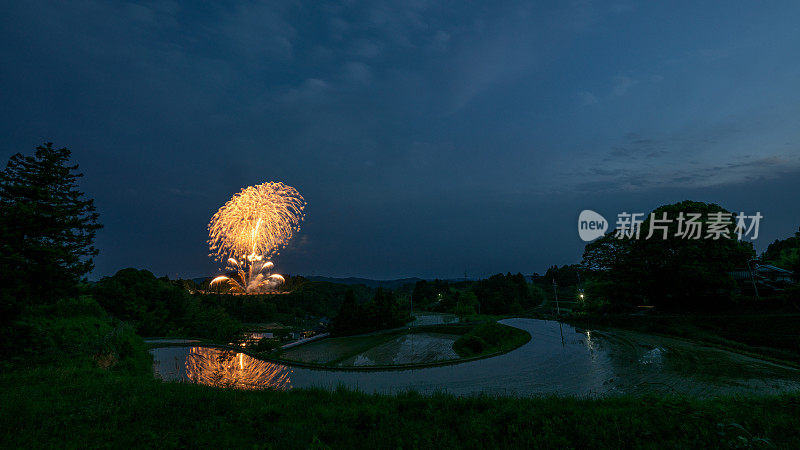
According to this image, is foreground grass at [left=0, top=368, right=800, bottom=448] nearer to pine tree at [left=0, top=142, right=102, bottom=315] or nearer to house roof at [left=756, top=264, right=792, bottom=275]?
pine tree at [left=0, top=142, right=102, bottom=315]

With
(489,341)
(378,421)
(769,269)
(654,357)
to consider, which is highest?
(769,269)

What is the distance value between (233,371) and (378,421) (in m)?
17.6

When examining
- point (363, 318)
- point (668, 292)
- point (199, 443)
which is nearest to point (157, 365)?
point (199, 443)

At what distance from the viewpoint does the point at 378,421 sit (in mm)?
8617

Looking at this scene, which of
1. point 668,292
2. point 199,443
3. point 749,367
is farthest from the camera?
point 668,292

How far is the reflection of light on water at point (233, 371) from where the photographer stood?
17906 millimetres

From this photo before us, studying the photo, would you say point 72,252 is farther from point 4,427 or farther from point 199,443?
point 199,443

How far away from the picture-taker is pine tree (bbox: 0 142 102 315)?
1762 cm

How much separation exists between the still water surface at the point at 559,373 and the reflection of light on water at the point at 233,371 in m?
0.05

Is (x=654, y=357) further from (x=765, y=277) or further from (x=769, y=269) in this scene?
(x=769, y=269)

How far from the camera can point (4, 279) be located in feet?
56.3

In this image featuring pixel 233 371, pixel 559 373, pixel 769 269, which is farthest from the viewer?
pixel 769 269

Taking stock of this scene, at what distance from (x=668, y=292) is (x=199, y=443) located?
4410 cm

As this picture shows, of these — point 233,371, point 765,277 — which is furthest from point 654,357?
point 233,371
